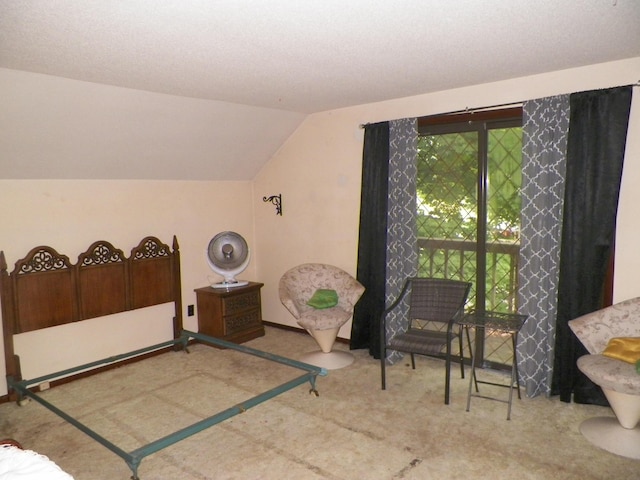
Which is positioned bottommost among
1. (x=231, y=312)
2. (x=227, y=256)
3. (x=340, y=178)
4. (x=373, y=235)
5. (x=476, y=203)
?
(x=231, y=312)

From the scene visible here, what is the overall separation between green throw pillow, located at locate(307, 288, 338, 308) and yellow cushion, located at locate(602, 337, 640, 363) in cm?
228

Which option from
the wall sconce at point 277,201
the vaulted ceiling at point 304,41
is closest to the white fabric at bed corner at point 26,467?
the vaulted ceiling at point 304,41

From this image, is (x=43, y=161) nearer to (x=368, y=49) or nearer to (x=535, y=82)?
(x=368, y=49)

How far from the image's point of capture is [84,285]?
14.0 ft

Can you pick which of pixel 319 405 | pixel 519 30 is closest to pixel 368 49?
pixel 519 30

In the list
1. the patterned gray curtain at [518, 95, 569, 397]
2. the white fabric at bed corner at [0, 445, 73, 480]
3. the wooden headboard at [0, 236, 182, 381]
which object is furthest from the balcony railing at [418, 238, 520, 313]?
the white fabric at bed corner at [0, 445, 73, 480]

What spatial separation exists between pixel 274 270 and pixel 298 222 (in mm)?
724

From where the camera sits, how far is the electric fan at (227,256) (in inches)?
197

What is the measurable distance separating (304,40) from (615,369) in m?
2.68

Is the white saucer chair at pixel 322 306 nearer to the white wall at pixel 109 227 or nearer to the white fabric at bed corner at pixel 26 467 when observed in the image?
the white wall at pixel 109 227

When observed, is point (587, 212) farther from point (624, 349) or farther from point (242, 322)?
point (242, 322)

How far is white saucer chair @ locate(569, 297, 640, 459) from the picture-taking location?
2.88 m

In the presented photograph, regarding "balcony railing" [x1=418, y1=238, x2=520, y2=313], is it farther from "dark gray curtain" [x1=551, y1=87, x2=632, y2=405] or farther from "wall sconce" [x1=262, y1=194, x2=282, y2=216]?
"wall sconce" [x1=262, y1=194, x2=282, y2=216]

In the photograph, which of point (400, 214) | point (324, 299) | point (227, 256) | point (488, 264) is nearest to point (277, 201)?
point (227, 256)
